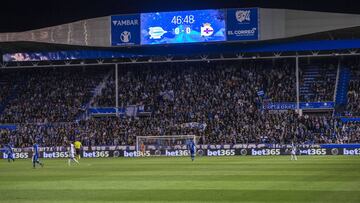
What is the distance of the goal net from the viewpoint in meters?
60.2

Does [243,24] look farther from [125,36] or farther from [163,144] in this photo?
[163,144]

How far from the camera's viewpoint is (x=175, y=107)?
69062mm

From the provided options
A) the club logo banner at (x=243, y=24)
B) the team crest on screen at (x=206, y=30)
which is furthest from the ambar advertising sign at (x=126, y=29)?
the club logo banner at (x=243, y=24)

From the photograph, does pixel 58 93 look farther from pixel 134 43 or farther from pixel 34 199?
pixel 34 199

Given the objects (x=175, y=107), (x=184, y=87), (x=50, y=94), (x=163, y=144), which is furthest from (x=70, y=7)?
(x=50, y=94)

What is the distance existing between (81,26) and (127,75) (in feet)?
35.6

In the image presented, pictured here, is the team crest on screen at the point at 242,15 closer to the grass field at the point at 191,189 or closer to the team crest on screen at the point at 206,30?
the team crest on screen at the point at 206,30

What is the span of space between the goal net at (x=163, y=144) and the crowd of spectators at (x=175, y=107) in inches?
95.3

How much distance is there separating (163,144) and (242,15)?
1492cm

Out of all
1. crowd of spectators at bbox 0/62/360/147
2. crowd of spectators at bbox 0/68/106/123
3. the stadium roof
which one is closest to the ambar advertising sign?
crowd of spectators at bbox 0/62/360/147

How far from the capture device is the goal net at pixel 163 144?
2372 inches

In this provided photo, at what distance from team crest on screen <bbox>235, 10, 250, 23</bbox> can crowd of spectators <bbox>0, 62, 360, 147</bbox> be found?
9060 mm

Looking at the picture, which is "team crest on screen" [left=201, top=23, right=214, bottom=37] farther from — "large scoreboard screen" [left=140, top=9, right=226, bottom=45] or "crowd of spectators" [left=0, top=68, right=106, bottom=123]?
"crowd of spectators" [left=0, top=68, right=106, bottom=123]

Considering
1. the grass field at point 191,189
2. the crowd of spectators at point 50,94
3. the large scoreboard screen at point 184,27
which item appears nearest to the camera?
the grass field at point 191,189
